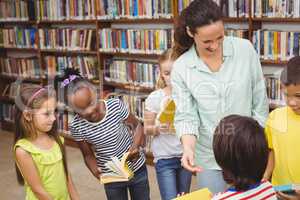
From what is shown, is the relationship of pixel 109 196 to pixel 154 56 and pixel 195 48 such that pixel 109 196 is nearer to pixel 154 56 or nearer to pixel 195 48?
pixel 195 48

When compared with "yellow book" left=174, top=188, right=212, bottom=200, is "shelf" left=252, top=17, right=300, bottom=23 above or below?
above

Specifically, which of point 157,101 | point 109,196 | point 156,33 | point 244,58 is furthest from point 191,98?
point 156,33

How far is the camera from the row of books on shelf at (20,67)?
16.6 feet

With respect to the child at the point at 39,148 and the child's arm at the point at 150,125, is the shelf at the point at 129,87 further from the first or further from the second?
the child at the point at 39,148

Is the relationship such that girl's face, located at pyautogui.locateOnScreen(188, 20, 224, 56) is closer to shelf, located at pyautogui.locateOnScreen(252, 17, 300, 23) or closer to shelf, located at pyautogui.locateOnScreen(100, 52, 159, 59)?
shelf, located at pyautogui.locateOnScreen(252, 17, 300, 23)

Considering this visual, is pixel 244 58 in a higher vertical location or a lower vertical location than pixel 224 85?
higher

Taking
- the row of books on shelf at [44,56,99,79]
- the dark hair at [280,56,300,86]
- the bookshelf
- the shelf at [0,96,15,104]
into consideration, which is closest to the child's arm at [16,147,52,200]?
the dark hair at [280,56,300,86]

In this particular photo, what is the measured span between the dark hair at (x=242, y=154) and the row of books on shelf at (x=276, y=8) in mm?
1948

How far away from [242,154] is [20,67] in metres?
4.46

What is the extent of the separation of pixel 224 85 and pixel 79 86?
72cm

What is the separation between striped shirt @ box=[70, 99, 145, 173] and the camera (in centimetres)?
201

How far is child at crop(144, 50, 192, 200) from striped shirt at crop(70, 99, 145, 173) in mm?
147

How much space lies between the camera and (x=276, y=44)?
3100 millimetres

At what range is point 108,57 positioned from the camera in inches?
169
